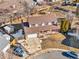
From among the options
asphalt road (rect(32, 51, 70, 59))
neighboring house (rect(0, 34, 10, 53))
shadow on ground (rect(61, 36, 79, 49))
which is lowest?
asphalt road (rect(32, 51, 70, 59))

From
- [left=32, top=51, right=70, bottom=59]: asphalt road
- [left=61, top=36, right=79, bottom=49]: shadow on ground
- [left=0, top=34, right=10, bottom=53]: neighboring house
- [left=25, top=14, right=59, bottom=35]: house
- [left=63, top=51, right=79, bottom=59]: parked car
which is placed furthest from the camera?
[left=25, top=14, right=59, bottom=35]: house

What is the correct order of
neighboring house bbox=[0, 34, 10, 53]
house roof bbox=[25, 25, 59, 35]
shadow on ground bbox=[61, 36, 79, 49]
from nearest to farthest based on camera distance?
neighboring house bbox=[0, 34, 10, 53] < shadow on ground bbox=[61, 36, 79, 49] < house roof bbox=[25, 25, 59, 35]

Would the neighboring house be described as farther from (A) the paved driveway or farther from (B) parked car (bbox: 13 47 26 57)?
(A) the paved driveway

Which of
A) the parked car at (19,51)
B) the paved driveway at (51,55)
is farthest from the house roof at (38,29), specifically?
the paved driveway at (51,55)

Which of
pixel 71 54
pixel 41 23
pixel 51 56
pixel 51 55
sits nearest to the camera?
pixel 71 54

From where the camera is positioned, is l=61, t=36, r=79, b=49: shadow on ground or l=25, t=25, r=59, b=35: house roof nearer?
l=61, t=36, r=79, b=49: shadow on ground

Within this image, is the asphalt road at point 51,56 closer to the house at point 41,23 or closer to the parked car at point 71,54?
the parked car at point 71,54

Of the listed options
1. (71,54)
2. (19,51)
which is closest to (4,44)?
(19,51)

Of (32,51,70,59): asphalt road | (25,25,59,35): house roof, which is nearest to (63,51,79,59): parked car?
(32,51,70,59): asphalt road

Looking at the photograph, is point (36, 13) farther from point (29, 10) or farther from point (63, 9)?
point (63, 9)

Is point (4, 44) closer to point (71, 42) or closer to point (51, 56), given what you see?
point (51, 56)

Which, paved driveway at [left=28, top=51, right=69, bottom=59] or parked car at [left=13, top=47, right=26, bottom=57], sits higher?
parked car at [left=13, top=47, right=26, bottom=57]
